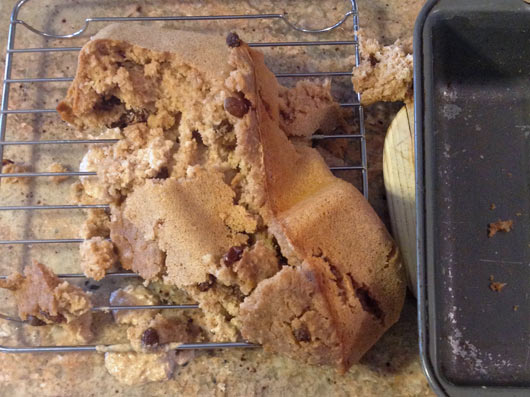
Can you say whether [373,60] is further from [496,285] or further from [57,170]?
[57,170]

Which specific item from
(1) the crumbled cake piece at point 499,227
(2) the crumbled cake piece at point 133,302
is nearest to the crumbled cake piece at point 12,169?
(2) the crumbled cake piece at point 133,302

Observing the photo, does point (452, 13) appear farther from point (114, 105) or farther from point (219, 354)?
point (219, 354)

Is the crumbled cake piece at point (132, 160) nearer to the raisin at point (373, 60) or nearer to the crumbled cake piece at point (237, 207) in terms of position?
the crumbled cake piece at point (237, 207)

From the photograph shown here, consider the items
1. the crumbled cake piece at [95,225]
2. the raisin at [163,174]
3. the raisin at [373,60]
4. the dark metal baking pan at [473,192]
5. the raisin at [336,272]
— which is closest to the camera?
the dark metal baking pan at [473,192]

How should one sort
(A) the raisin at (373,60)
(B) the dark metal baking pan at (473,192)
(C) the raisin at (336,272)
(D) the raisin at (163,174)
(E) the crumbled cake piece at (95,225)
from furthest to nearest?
(A) the raisin at (373,60) → (E) the crumbled cake piece at (95,225) → (D) the raisin at (163,174) → (C) the raisin at (336,272) → (B) the dark metal baking pan at (473,192)

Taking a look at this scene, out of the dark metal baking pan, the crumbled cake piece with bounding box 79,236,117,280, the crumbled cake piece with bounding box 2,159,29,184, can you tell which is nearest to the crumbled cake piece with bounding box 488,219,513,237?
the dark metal baking pan

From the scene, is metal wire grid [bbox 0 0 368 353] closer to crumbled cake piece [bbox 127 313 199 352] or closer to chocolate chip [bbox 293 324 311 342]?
crumbled cake piece [bbox 127 313 199 352]
